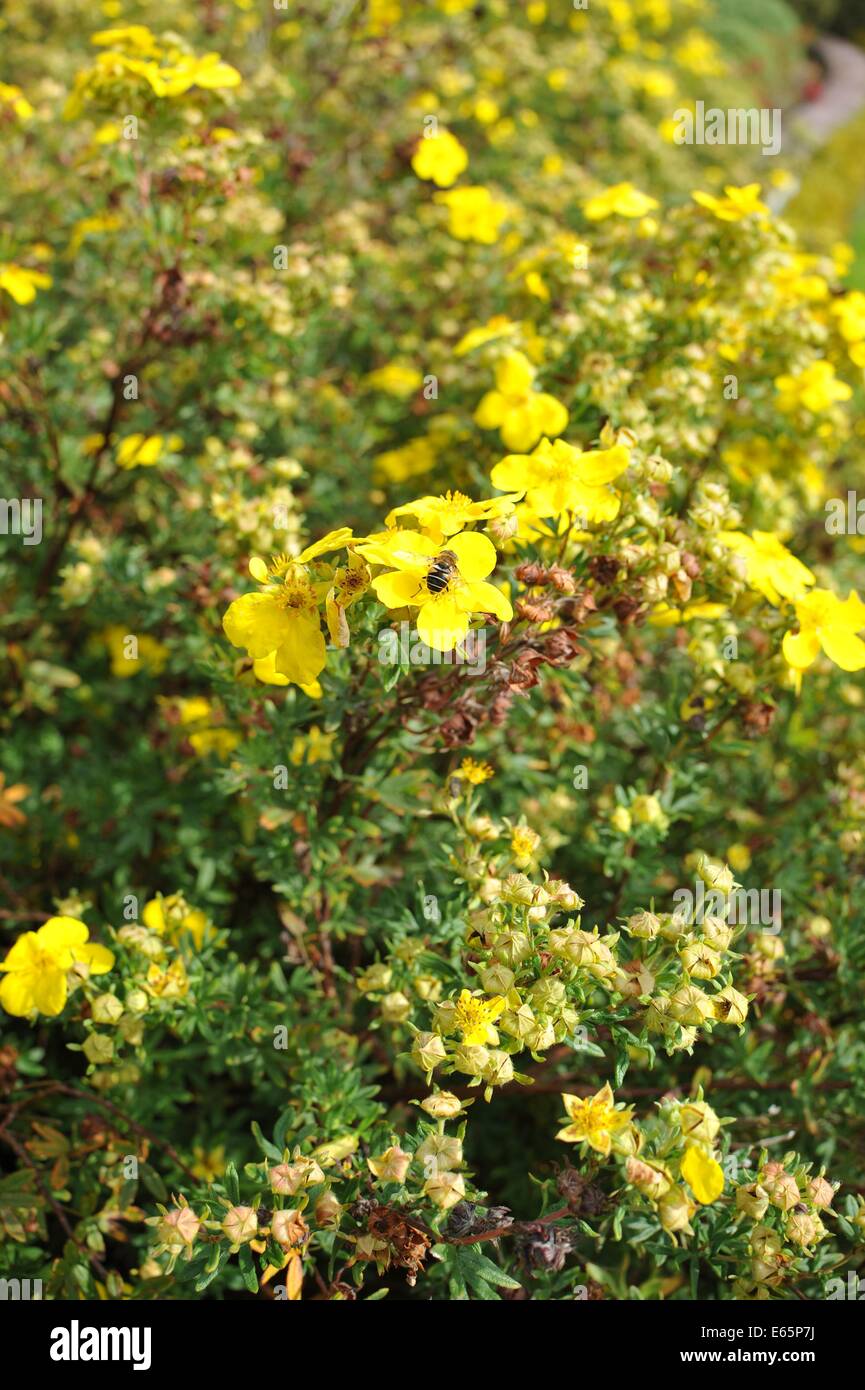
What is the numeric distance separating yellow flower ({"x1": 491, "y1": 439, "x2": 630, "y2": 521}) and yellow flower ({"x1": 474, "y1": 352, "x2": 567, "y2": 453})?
578 mm

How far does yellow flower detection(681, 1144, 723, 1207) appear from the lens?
4.98 feet

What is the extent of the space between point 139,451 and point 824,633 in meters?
2.01

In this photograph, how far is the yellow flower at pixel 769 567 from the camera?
2.07 metres

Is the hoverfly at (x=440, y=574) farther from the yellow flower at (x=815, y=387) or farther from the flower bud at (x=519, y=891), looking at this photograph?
the yellow flower at (x=815, y=387)

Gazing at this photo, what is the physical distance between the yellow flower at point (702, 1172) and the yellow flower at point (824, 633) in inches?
39.3

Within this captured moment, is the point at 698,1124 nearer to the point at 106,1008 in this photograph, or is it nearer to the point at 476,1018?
the point at 476,1018

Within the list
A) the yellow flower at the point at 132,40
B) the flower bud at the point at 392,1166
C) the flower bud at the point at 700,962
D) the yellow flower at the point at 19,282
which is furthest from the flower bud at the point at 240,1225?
the yellow flower at the point at 132,40

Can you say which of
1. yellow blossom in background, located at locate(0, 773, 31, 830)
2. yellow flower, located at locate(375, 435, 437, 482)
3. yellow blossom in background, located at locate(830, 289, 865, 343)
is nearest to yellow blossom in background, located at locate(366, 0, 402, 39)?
yellow flower, located at locate(375, 435, 437, 482)

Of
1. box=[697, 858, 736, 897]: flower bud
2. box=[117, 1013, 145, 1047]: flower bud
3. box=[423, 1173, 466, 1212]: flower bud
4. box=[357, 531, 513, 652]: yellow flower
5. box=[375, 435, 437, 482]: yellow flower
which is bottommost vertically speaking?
box=[423, 1173, 466, 1212]: flower bud

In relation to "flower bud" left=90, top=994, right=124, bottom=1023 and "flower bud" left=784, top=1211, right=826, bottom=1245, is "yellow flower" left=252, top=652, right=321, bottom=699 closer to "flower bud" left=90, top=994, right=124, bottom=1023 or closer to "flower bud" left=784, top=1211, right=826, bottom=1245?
"flower bud" left=90, top=994, right=124, bottom=1023

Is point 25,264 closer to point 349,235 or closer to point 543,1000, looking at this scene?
point 349,235

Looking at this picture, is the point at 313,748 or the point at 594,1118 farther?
the point at 313,748

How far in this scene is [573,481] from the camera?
1.95 metres

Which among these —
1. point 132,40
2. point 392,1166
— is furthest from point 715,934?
point 132,40
